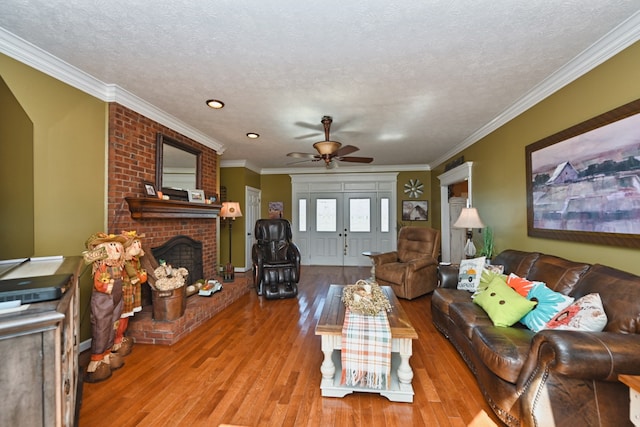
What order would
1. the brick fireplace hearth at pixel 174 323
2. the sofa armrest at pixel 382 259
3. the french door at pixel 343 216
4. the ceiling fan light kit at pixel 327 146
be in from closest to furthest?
the brick fireplace hearth at pixel 174 323 → the ceiling fan light kit at pixel 327 146 → the sofa armrest at pixel 382 259 → the french door at pixel 343 216

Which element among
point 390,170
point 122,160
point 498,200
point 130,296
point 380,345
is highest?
point 390,170

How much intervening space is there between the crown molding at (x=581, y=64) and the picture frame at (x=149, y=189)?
4.13 metres

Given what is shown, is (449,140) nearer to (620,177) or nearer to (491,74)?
(491,74)

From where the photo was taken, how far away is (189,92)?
2.67 m

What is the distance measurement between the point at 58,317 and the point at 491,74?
10.5 ft

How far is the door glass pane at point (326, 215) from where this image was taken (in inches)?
268

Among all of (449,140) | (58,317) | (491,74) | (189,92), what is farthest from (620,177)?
(189,92)

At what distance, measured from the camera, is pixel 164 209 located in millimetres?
3131

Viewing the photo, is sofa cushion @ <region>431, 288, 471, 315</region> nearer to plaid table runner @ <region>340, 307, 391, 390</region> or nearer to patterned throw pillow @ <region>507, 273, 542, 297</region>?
patterned throw pillow @ <region>507, 273, 542, 297</region>

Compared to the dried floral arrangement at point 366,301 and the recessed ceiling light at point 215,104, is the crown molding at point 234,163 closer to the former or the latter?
the recessed ceiling light at point 215,104

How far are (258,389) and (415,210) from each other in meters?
5.49

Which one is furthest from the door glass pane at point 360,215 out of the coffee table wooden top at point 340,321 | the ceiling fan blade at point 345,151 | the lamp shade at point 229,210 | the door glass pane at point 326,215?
the coffee table wooden top at point 340,321

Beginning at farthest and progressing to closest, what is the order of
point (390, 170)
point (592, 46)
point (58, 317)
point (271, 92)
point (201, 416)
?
point (390, 170), point (271, 92), point (592, 46), point (201, 416), point (58, 317)

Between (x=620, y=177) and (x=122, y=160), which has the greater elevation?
(x=122, y=160)
